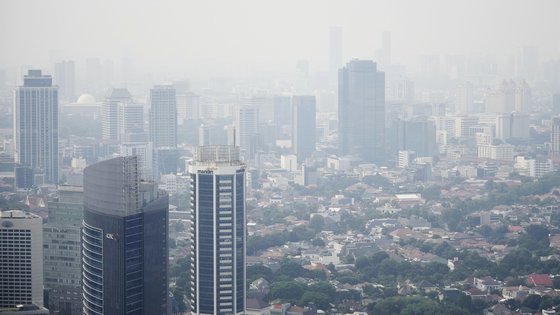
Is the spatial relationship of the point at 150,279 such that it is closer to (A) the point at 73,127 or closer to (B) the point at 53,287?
(B) the point at 53,287

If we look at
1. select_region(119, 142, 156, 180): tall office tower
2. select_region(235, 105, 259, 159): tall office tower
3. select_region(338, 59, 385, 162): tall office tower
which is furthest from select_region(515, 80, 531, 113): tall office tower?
select_region(119, 142, 156, 180): tall office tower

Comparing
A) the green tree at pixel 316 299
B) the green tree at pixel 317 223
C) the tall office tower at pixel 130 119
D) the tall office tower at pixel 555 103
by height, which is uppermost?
the tall office tower at pixel 555 103

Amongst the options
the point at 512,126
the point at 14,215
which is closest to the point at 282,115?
the point at 512,126

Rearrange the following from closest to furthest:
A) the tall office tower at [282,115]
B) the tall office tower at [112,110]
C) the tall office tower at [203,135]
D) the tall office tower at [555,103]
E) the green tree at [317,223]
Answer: the green tree at [317,223] < the tall office tower at [203,135] < the tall office tower at [112,110] < the tall office tower at [555,103] < the tall office tower at [282,115]

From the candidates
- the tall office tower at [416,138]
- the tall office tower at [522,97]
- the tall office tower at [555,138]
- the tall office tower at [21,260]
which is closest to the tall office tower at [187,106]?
the tall office tower at [416,138]

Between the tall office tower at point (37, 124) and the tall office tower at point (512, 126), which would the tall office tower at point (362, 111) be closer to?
the tall office tower at point (512, 126)

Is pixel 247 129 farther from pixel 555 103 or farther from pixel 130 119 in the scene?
pixel 555 103
